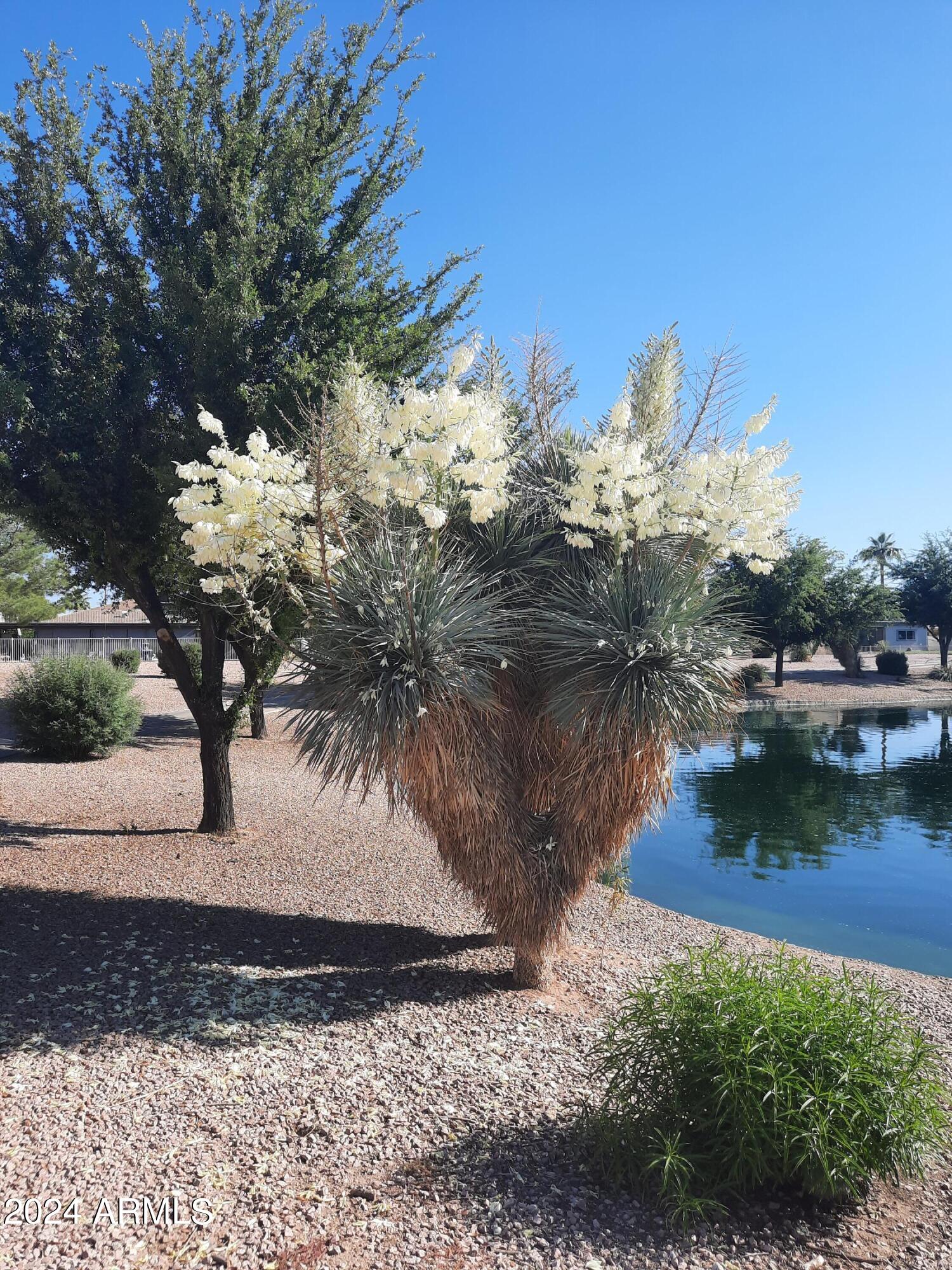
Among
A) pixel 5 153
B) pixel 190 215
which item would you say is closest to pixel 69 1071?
pixel 190 215

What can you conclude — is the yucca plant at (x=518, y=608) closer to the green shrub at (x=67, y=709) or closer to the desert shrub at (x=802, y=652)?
the green shrub at (x=67, y=709)

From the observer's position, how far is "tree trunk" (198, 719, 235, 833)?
1000cm

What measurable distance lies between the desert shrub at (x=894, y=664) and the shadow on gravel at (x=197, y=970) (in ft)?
158

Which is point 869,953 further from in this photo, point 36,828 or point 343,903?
point 36,828

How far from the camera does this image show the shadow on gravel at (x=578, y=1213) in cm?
326

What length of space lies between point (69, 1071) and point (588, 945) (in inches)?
172

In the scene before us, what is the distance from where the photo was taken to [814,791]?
19.8 metres

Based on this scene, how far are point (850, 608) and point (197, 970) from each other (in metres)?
45.9

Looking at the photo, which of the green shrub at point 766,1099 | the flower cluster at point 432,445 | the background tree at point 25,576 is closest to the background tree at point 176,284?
the flower cluster at point 432,445

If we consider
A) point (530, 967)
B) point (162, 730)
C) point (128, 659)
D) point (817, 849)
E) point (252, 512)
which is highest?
point (252, 512)

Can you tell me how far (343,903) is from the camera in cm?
809

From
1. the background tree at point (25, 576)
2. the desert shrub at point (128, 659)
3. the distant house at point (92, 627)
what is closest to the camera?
the desert shrub at point (128, 659)

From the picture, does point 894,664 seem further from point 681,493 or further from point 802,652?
point 681,493

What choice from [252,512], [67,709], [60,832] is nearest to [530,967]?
[252,512]
